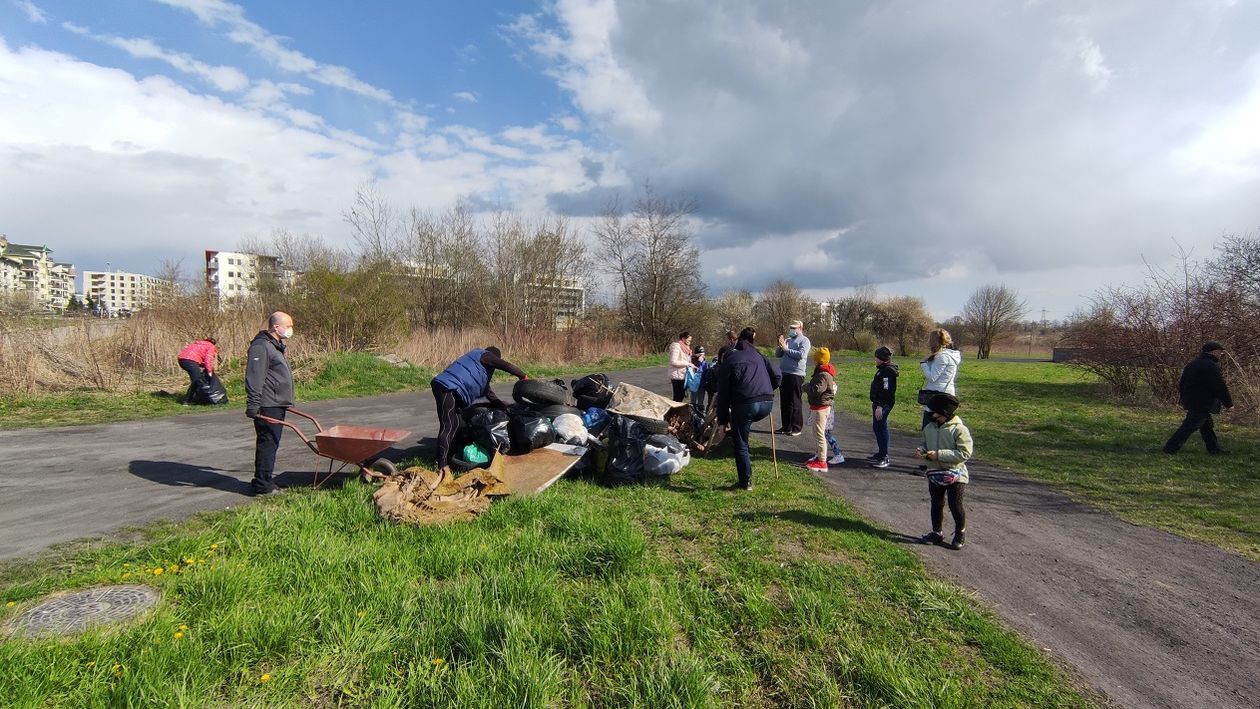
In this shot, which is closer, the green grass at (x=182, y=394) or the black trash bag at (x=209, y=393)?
the green grass at (x=182, y=394)

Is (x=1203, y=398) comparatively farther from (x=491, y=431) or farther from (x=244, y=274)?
(x=244, y=274)

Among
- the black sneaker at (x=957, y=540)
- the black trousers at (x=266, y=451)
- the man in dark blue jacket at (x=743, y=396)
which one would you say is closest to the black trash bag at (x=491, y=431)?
the black trousers at (x=266, y=451)

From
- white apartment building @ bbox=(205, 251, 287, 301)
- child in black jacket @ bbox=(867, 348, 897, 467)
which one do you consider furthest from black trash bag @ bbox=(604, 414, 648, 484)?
white apartment building @ bbox=(205, 251, 287, 301)

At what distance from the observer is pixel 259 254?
21.7 meters

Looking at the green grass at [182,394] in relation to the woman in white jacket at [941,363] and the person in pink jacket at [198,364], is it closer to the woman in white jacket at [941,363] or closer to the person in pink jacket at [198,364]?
the person in pink jacket at [198,364]

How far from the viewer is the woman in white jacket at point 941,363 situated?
21.6 feet

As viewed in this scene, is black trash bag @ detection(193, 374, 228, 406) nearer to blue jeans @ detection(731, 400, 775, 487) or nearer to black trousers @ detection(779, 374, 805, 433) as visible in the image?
blue jeans @ detection(731, 400, 775, 487)

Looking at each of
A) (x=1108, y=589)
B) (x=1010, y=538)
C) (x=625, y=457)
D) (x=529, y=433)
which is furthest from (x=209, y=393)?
(x=1108, y=589)

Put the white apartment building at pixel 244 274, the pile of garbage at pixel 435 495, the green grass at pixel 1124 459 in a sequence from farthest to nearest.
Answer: the white apartment building at pixel 244 274 → the green grass at pixel 1124 459 → the pile of garbage at pixel 435 495

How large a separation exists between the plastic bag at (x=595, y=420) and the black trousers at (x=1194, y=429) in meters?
8.66

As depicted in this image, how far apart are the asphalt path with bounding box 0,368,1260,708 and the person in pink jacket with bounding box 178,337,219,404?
233 centimetres

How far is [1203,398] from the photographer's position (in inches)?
320

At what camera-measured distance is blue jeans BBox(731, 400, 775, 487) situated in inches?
240

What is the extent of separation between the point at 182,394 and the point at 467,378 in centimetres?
1026
